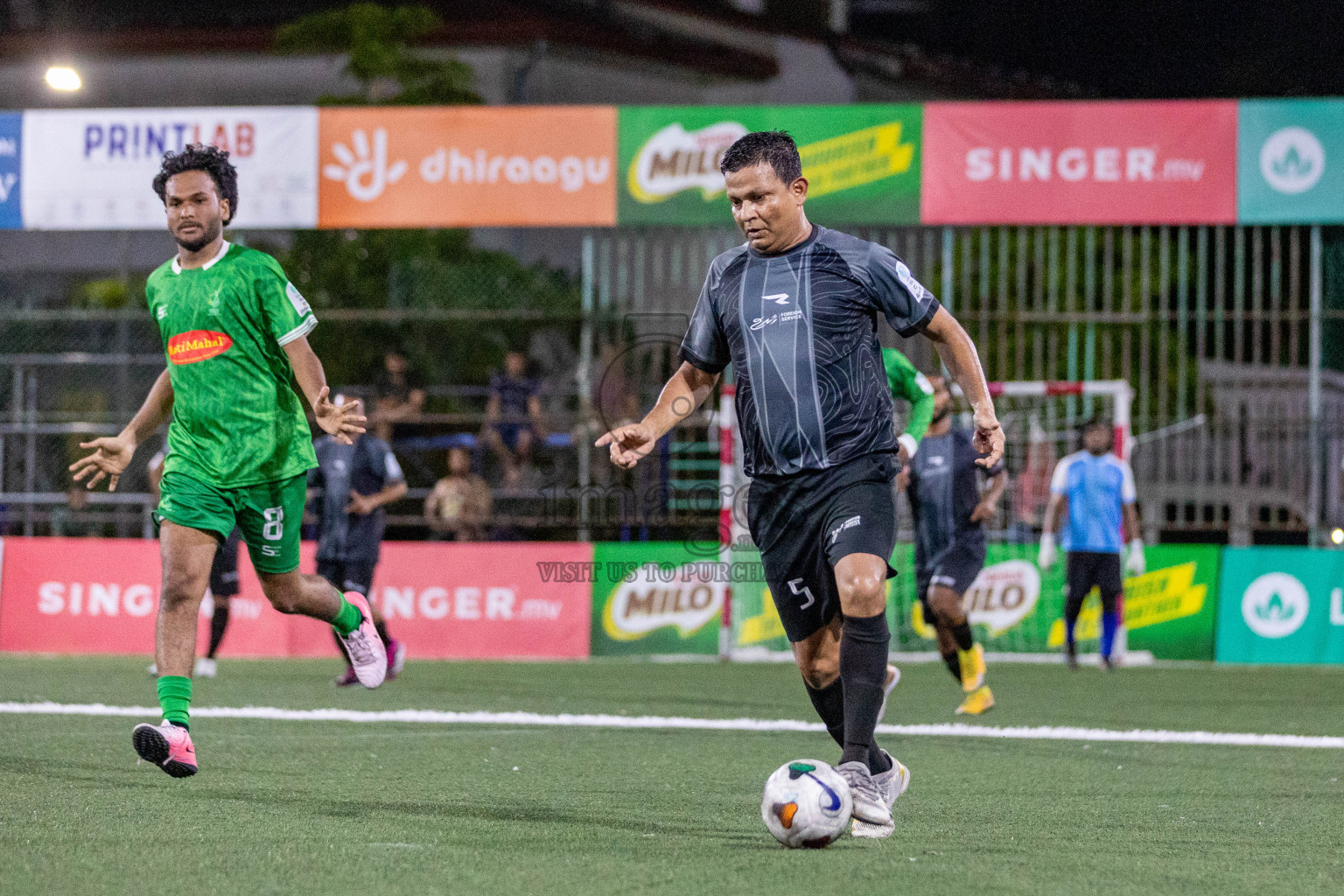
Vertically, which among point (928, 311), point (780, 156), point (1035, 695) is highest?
point (780, 156)

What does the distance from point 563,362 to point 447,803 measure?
16.6 m

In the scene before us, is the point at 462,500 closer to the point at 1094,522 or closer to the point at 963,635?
the point at 1094,522

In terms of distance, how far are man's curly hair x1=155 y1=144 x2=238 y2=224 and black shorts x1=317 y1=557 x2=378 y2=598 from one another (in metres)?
5.82

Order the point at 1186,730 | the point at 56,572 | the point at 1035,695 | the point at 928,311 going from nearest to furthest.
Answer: the point at 928,311 → the point at 1186,730 → the point at 1035,695 → the point at 56,572

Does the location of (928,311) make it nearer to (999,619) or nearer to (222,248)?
(222,248)

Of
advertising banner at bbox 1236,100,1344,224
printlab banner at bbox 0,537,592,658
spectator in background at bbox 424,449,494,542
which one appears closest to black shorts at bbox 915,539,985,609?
printlab banner at bbox 0,537,592,658

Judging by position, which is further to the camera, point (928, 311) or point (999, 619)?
point (999, 619)

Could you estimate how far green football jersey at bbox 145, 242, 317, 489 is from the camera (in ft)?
19.8

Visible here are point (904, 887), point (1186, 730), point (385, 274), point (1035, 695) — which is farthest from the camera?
point (385, 274)

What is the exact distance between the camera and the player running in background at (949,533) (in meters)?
9.76

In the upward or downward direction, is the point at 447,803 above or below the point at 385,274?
below

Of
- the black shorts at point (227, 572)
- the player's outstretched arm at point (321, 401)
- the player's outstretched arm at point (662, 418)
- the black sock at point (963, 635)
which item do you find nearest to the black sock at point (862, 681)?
the player's outstretched arm at point (662, 418)

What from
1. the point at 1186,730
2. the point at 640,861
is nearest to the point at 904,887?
the point at 640,861

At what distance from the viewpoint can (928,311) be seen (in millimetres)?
5164
